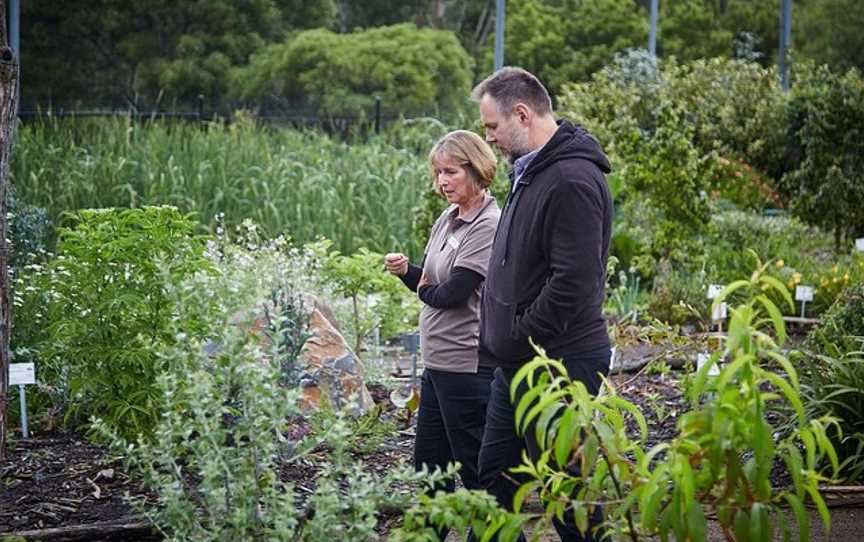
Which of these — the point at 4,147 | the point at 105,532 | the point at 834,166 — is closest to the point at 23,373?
the point at 105,532

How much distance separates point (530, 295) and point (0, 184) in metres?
1.71

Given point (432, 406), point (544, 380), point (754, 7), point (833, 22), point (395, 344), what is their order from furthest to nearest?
point (754, 7)
point (833, 22)
point (395, 344)
point (432, 406)
point (544, 380)

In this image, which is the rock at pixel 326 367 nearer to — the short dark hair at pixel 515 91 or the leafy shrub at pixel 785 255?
the short dark hair at pixel 515 91

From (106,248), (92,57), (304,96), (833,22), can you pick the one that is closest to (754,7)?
(833,22)

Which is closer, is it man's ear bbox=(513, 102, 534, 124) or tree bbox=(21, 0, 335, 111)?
man's ear bbox=(513, 102, 534, 124)

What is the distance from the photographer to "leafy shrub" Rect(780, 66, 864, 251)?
1232 cm

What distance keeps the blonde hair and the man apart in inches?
14.4

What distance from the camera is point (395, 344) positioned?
891 cm

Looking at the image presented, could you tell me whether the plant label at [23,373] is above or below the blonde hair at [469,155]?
Result: below

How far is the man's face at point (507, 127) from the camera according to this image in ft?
13.8

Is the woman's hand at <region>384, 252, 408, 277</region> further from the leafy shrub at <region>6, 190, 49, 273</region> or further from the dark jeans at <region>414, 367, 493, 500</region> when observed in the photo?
the leafy shrub at <region>6, 190, 49, 273</region>

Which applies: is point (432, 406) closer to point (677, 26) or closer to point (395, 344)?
point (395, 344)

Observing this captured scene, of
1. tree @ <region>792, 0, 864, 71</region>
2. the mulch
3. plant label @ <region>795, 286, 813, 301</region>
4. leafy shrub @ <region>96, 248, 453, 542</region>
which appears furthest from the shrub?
tree @ <region>792, 0, 864, 71</region>

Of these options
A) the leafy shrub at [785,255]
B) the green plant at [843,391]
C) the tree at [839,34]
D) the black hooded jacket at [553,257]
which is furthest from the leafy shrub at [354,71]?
the black hooded jacket at [553,257]
